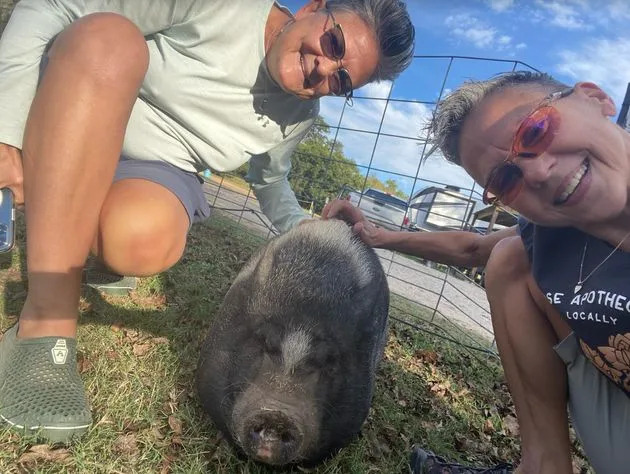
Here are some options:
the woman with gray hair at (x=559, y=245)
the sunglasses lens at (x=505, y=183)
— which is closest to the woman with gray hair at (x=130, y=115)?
the woman with gray hair at (x=559, y=245)

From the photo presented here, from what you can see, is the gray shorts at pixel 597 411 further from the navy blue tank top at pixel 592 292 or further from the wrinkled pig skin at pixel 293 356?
the wrinkled pig skin at pixel 293 356

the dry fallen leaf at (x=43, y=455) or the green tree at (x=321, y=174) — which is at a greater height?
the green tree at (x=321, y=174)

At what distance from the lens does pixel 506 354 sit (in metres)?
2.28

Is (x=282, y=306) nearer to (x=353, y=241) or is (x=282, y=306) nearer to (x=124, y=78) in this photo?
(x=353, y=241)

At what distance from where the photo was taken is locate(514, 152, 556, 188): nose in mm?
1547

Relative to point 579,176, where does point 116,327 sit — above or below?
below

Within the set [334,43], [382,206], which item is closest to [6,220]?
[334,43]

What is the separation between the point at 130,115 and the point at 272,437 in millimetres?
1333

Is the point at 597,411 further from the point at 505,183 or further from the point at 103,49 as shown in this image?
the point at 103,49

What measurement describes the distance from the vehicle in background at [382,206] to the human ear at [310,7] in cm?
335

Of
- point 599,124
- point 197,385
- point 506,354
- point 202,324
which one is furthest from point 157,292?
point 599,124

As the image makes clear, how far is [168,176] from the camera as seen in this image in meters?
2.35

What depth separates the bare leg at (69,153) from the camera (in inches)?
69.4

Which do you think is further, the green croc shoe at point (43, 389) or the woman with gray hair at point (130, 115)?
the woman with gray hair at point (130, 115)
